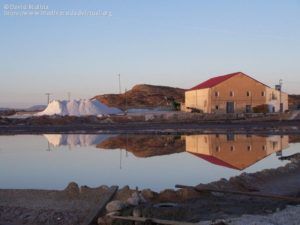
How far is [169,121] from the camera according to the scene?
158ft

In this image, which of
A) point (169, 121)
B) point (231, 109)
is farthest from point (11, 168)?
point (231, 109)

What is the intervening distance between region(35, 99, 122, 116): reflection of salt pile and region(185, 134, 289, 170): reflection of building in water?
4157cm

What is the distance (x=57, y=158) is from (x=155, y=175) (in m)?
5.96

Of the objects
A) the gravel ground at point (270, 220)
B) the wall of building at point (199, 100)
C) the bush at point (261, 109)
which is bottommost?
the gravel ground at point (270, 220)

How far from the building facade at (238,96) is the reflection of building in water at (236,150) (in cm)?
2868

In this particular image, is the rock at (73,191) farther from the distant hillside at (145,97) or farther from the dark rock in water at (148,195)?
the distant hillside at (145,97)

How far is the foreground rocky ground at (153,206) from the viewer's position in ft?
26.5

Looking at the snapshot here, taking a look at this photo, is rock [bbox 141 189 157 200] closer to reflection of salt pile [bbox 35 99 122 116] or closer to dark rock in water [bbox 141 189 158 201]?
dark rock in water [bbox 141 189 158 201]

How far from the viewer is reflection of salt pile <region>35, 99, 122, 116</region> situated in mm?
66062

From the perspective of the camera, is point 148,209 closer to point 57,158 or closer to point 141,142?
point 57,158

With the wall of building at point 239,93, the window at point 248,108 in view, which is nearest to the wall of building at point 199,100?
the wall of building at point 239,93

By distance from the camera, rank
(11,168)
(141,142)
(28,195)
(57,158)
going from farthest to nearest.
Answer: (141,142), (57,158), (11,168), (28,195)

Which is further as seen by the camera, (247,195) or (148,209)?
(247,195)

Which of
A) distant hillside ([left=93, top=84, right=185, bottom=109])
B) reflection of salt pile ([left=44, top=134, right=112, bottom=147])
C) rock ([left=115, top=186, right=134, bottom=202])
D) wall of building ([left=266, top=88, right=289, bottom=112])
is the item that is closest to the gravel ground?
rock ([left=115, top=186, right=134, bottom=202])
